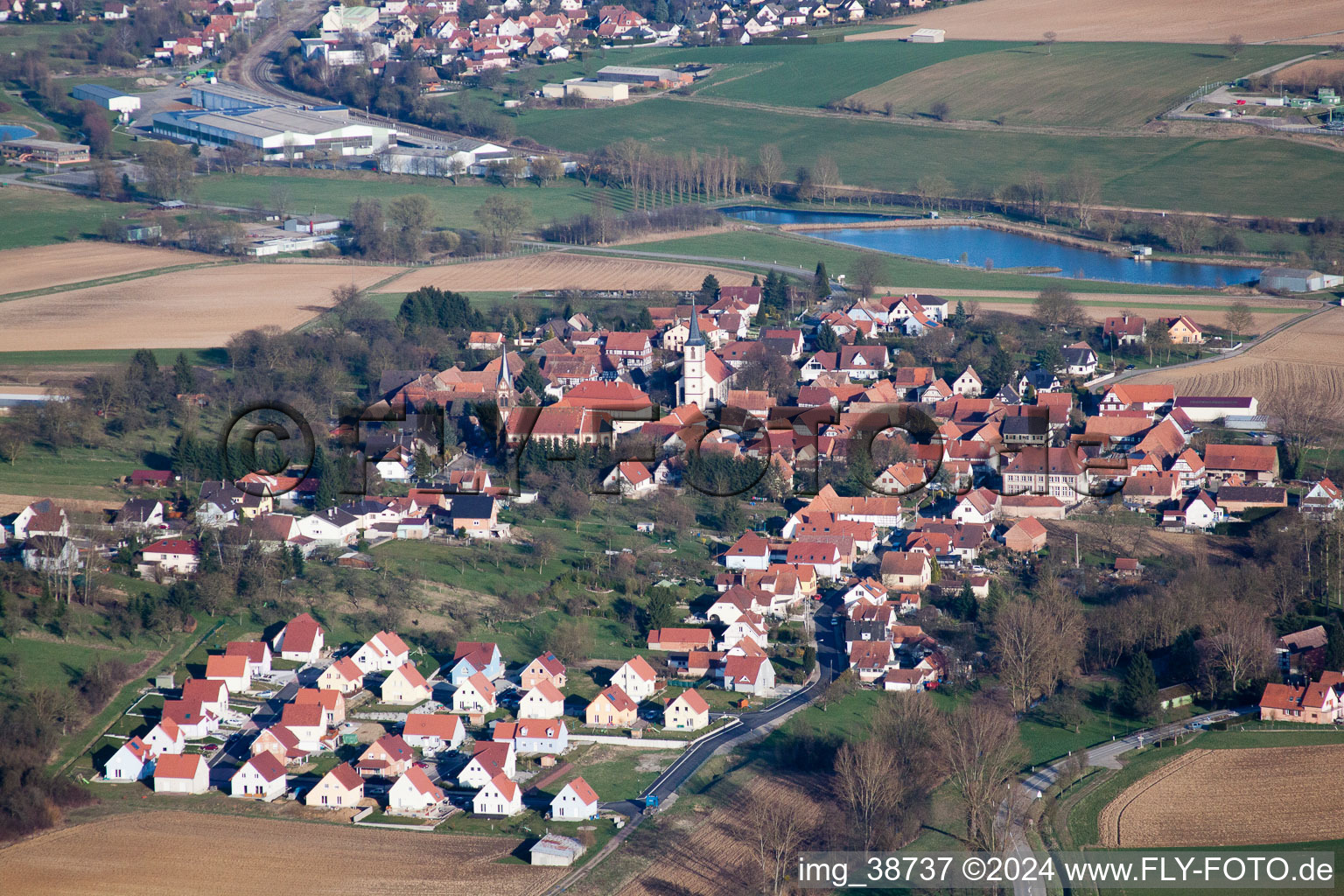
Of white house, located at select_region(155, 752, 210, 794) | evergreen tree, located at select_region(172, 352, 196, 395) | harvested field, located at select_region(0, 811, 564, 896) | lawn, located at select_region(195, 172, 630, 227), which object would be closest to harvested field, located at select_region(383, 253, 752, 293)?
lawn, located at select_region(195, 172, 630, 227)

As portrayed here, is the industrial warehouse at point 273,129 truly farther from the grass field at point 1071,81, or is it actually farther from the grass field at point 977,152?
the grass field at point 1071,81

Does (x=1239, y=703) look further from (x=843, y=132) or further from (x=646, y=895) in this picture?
(x=843, y=132)

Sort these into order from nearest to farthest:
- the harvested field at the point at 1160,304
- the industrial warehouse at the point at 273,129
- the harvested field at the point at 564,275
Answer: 1. the harvested field at the point at 1160,304
2. the harvested field at the point at 564,275
3. the industrial warehouse at the point at 273,129

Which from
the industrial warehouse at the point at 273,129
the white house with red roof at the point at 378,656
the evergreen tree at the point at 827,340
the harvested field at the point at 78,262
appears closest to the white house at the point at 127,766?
the white house with red roof at the point at 378,656

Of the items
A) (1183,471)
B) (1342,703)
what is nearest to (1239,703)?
(1342,703)

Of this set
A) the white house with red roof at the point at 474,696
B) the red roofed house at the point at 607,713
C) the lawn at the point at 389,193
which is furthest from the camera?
the lawn at the point at 389,193
